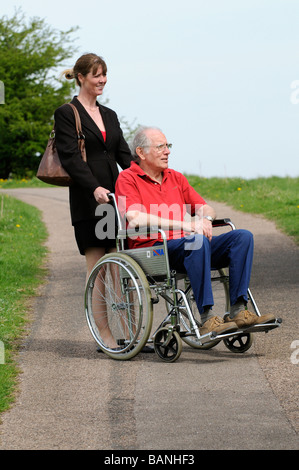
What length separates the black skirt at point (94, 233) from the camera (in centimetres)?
590

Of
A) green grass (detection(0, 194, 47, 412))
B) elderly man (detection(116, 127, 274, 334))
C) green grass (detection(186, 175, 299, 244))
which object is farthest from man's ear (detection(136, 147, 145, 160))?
green grass (detection(186, 175, 299, 244))

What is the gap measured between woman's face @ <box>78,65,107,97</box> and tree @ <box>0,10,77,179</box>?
3346 centimetres

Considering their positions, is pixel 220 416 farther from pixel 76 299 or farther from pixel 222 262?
pixel 76 299

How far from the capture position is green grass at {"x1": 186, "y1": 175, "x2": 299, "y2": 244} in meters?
14.4

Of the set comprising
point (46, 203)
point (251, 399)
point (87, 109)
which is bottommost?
point (46, 203)

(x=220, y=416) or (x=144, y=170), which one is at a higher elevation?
(x=144, y=170)

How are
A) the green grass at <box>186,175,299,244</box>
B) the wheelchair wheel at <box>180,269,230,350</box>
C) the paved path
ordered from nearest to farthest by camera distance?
the paved path, the wheelchair wheel at <box>180,269,230,350</box>, the green grass at <box>186,175,299,244</box>

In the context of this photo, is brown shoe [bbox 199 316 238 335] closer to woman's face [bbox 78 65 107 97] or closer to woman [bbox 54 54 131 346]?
woman [bbox 54 54 131 346]

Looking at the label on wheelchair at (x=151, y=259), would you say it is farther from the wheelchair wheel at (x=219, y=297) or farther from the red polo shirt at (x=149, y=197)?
the wheelchair wheel at (x=219, y=297)

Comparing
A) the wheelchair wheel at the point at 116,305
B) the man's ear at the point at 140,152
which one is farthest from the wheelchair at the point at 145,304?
the man's ear at the point at 140,152

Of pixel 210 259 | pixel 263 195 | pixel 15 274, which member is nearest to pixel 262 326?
pixel 210 259

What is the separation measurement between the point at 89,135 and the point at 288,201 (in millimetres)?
10585

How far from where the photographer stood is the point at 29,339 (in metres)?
6.40
